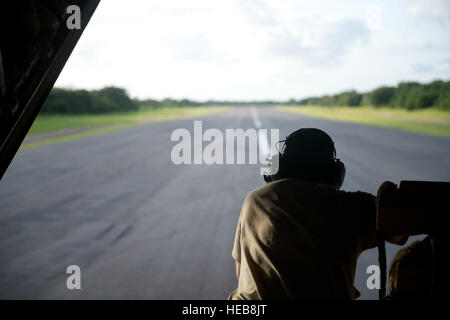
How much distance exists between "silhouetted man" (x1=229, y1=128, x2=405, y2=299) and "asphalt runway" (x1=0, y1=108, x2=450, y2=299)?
224 cm

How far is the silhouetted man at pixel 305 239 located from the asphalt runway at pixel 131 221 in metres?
2.24

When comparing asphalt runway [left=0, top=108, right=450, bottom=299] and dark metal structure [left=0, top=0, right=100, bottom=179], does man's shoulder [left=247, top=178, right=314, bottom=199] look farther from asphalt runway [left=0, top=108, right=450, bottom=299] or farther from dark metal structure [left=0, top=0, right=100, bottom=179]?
asphalt runway [left=0, top=108, right=450, bottom=299]

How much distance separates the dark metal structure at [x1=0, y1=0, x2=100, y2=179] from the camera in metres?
1.67

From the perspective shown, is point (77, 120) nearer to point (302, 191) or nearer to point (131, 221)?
point (131, 221)

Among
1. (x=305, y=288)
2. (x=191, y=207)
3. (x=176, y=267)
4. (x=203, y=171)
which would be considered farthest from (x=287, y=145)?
(x=203, y=171)

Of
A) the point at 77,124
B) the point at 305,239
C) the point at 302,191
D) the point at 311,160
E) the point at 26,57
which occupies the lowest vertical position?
the point at 77,124

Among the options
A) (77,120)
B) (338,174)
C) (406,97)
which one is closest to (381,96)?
(406,97)

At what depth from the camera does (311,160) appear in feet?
5.70

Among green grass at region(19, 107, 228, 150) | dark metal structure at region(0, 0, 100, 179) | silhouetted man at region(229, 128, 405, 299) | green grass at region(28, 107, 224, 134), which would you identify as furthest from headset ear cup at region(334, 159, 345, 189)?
green grass at region(28, 107, 224, 134)

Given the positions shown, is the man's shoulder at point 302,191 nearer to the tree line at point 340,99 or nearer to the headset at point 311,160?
the headset at point 311,160

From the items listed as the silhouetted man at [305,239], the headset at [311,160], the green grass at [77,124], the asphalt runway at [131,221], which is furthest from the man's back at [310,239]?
the green grass at [77,124]

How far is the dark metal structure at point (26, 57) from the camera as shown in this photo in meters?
1.67

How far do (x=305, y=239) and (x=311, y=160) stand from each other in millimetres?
397
